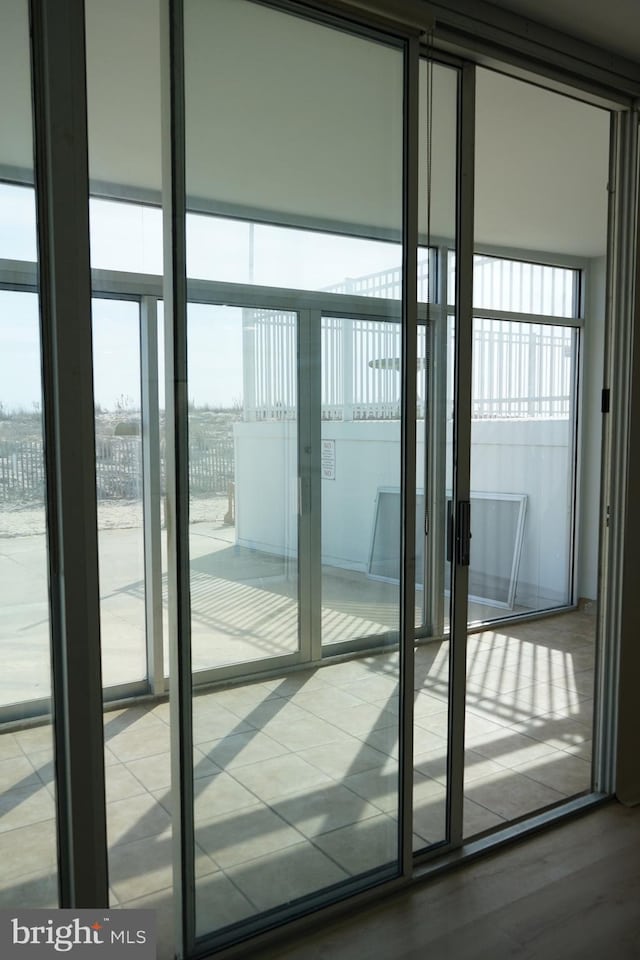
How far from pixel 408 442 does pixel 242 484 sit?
1.91 feet

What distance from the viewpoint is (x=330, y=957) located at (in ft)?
7.18

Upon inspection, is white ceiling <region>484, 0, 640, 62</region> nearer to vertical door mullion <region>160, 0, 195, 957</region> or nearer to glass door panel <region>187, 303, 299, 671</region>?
vertical door mullion <region>160, 0, 195, 957</region>

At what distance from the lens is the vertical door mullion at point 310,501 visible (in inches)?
88.9

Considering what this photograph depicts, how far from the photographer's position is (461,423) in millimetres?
2648

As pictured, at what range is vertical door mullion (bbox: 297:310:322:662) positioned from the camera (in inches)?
88.9

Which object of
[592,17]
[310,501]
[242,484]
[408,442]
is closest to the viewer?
[242,484]

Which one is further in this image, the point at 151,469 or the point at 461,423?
the point at 461,423

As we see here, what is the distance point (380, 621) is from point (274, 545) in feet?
1.49

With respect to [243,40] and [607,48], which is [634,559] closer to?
[607,48]

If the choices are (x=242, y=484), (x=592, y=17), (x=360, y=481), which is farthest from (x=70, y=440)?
(x=592, y=17)

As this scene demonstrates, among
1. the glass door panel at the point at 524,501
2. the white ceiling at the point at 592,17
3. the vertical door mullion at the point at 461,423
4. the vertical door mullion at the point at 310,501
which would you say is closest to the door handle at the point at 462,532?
the vertical door mullion at the point at 461,423

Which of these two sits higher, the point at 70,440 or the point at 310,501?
the point at 70,440

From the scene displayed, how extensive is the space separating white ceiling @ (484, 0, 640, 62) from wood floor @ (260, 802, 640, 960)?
2.74 metres

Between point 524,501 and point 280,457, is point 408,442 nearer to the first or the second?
point 280,457
